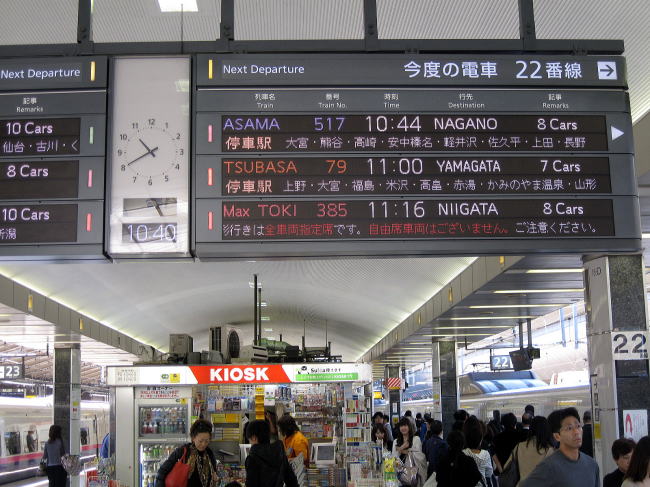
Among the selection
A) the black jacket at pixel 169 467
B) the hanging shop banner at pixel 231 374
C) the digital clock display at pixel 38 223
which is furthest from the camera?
the hanging shop banner at pixel 231 374

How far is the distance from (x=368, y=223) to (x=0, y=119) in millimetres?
2606

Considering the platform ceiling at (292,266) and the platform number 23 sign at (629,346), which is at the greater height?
the platform ceiling at (292,266)

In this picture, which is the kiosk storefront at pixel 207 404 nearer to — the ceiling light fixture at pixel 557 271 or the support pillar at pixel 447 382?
the ceiling light fixture at pixel 557 271

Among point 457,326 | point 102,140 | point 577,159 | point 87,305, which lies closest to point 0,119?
point 102,140

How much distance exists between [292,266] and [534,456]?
11862mm

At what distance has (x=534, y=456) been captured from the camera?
7543mm

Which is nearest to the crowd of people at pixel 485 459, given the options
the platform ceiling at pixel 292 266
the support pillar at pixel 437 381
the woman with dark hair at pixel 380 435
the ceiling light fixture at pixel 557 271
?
the platform ceiling at pixel 292 266

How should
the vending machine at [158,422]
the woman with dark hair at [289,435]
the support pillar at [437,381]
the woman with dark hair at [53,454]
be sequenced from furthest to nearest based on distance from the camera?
the support pillar at [437,381]
the woman with dark hair at [53,454]
the vending machine at [158,422]
the woman with dark hair at [289,435]

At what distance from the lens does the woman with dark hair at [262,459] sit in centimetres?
705

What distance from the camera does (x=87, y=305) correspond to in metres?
20.4

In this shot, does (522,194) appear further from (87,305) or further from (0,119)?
(87,305)

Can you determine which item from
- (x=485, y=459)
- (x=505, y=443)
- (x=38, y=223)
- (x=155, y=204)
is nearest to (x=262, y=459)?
(x=155, y=204)

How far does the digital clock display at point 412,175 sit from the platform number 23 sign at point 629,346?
3376mm

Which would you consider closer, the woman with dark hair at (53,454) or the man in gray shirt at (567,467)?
the man in gray shirt at (567,467)
